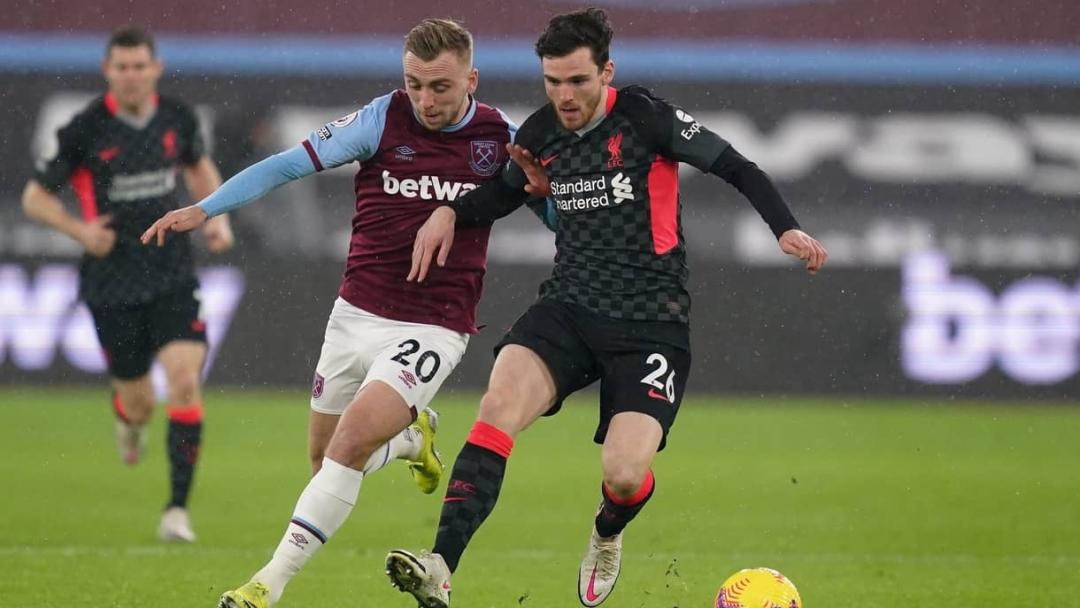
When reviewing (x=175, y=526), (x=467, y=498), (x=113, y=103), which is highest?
(x=113, y=103)

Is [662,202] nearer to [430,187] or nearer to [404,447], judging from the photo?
[430,187]

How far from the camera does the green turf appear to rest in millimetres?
7457

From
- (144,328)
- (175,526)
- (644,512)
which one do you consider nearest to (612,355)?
(175,526)

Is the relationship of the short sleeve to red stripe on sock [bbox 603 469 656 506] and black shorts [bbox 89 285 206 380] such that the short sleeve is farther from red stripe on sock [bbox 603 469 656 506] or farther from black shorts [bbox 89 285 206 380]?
black shorts [bbox 89 285 206 380]

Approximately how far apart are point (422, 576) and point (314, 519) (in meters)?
0.69

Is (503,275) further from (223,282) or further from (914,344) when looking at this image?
(914,344)

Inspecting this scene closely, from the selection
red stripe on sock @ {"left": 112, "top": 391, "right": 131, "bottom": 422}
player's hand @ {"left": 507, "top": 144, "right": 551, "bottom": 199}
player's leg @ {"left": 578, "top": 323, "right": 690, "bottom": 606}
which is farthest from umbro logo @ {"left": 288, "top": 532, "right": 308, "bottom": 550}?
red stripe on sock @ {"left": 112, "top": 391, "right": 131, "bottom": 422}

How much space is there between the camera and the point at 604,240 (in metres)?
6.45

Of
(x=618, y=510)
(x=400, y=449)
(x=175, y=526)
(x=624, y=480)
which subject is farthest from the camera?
(x=175, y=526)

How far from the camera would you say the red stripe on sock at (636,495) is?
6574mm

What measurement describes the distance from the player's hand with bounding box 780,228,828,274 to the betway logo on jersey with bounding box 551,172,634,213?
27.5 inches

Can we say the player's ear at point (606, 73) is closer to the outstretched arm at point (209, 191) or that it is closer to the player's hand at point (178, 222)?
the player's hand at point (178, 222)

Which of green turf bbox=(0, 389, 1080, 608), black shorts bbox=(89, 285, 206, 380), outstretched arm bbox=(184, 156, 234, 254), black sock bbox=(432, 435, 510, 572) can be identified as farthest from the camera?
outstretched arm bbox=(184, 156, 234, 254)

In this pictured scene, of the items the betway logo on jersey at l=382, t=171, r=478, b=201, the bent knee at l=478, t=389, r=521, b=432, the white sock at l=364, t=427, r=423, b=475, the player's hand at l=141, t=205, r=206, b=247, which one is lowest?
the white sock at l=364, t=427, r=423, b=475
